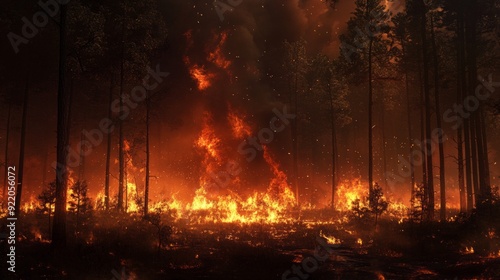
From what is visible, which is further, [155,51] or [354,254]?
[155,51]

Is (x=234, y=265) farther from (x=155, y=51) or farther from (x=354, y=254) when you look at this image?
(x=155, y=51)

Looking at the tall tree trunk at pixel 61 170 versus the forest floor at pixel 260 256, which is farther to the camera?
the tall tree trunk at pixel 61 170

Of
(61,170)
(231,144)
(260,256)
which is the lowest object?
(260,256)

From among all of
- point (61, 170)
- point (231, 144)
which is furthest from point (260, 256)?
point (231, 144)

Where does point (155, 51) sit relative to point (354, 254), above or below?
above

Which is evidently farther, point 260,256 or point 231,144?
point 231,144

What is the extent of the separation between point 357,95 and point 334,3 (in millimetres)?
33165

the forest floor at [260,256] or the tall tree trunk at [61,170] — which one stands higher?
the tall tree trunk at [61,170]

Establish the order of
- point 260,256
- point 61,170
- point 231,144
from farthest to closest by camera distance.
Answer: point 231,144
point 260,256
point 61,170

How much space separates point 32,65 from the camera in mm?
24281

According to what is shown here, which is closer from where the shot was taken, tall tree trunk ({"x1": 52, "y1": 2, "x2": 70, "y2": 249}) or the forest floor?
the forest floor

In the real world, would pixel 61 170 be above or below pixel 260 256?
above

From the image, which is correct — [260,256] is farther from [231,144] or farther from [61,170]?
[231,144]

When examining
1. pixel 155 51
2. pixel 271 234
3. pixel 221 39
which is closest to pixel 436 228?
pixel 271 234
